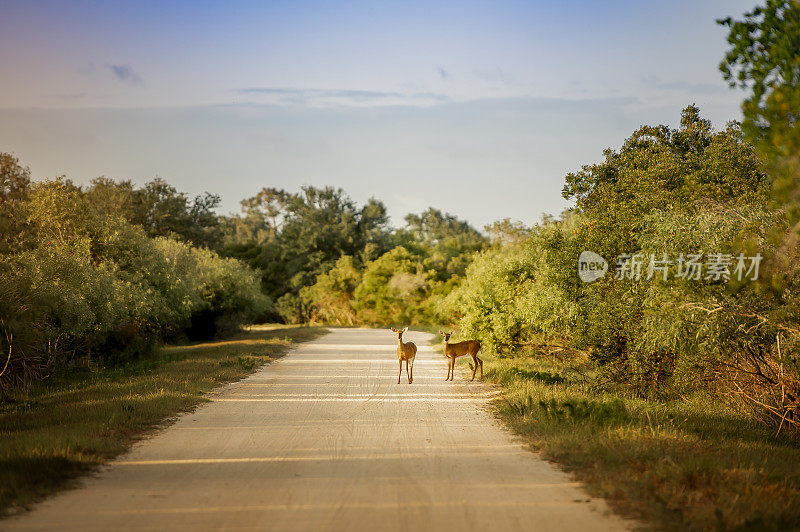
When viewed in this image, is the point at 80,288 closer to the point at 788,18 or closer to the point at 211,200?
the point at 788,18

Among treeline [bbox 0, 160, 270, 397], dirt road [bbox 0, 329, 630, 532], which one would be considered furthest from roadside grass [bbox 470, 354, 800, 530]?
treeline [bbox 0, 160, 270, 397]

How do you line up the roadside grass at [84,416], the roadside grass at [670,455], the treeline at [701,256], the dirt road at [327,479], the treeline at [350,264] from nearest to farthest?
the dirt road at [327,479] < the roadside grass at [670,455] < the roadside grass at [84,416] < the treeline at [701,256] < the treeline at [350,264]

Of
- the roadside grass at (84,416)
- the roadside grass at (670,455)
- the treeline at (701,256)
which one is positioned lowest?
the roadside grass at (84,416)

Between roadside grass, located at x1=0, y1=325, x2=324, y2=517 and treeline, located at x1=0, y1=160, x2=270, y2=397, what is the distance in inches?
44.9

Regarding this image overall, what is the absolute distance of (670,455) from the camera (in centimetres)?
831

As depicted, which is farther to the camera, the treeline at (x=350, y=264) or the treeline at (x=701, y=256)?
the treeline at (x=350, y=264)

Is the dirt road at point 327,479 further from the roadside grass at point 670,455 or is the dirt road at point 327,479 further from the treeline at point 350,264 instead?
the treeline at point 350,264

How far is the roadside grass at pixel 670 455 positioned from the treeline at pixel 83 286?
36.4 ft

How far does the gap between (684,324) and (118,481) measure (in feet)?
31.0

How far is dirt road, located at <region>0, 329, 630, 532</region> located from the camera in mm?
5977

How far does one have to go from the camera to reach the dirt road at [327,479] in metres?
5.98

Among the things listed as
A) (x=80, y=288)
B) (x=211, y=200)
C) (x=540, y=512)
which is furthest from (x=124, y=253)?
(x=211, y=200)

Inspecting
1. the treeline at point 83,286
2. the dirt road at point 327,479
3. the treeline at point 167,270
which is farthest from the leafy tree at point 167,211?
the dirt road at point 327,479

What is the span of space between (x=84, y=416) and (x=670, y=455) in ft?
30.1
